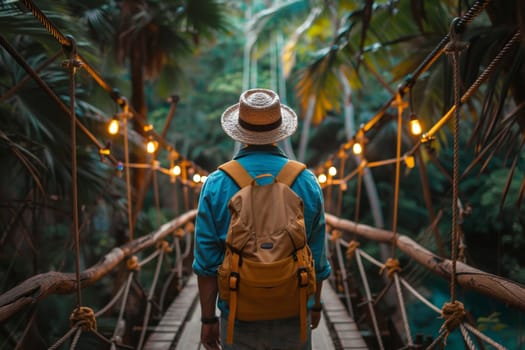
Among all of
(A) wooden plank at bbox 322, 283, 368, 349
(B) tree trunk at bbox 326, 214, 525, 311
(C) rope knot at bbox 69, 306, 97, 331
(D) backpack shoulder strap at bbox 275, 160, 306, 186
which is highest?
(D) backpack shoulder strap at bbox 275, 160, 306, 186

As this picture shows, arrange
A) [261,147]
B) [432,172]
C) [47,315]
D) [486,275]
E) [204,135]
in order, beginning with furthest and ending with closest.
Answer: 1. [204,135]
2. [432,172]
3. [47,315]
4. [486,275]
5. [261,147]

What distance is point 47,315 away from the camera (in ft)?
13.6

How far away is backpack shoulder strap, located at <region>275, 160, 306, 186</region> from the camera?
4.45 ft

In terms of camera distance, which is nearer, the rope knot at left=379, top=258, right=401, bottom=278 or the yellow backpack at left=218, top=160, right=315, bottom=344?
the yellow backpack at left=218, top=160, right=315, bottom=344

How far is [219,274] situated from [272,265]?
0.50ft

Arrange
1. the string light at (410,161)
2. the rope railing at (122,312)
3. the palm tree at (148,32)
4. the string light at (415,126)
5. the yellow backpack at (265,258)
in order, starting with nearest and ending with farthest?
the yellow backpack at (265,258)
the rope railing at (122,312)
the string light at (415,126)
the string light at (410,161)
the palm tree at (148,32)

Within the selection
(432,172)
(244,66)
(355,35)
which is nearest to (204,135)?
(244,66)

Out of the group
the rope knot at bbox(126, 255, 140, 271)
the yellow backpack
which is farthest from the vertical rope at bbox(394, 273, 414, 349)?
the rope knot at bbox(126, 255, 140, 271)

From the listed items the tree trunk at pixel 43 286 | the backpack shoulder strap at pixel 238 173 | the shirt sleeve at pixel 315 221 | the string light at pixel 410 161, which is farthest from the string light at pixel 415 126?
the tree trunk at pixel 43 286

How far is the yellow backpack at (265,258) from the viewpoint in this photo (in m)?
1.22

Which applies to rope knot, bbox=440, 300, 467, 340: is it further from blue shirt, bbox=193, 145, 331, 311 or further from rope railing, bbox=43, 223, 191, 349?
rope railing, bbox=43, 223, 191, 349

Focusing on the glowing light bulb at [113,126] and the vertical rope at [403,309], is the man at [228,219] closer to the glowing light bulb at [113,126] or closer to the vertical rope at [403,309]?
the vertical rope at [403,309]

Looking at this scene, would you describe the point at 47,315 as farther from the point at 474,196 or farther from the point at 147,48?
the point at 474,196

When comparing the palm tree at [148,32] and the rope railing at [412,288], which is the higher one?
the palm tree at [148,32]
